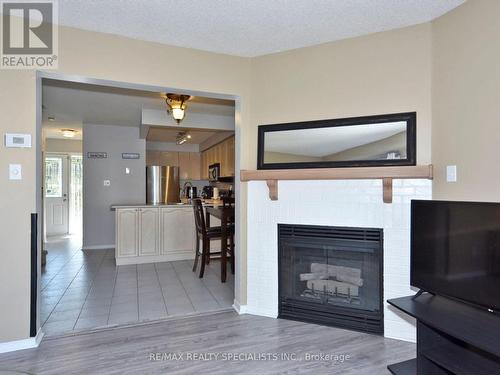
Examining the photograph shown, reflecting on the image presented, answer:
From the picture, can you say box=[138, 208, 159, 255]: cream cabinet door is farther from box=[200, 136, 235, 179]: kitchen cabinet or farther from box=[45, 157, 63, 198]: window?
box=[45, 157, 63, 198]: window

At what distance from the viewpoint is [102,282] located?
3.87 meters

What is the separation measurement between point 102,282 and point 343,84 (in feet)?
12.0

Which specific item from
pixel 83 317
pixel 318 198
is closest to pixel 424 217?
pixel 318 198

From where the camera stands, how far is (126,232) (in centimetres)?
478

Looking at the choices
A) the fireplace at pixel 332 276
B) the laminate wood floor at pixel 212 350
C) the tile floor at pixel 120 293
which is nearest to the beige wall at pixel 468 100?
the fireplace at pixel 332 276

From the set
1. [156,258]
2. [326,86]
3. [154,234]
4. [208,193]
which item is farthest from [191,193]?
[326,86]

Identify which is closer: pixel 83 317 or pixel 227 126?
pixel 83 317

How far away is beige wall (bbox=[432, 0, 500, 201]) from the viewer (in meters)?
1.94

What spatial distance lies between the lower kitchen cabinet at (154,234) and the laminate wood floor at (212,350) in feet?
7.53

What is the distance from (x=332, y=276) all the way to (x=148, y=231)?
319 centimetres

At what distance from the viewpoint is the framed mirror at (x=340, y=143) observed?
2.47 metres

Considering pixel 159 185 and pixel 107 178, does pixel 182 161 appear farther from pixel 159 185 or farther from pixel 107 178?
pixel 107 178

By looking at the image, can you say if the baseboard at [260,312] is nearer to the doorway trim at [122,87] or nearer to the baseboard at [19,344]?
the doorway trim at [122,87]

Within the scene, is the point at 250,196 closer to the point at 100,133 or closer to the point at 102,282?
the point at 102,282
